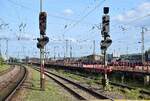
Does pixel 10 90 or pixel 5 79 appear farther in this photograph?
pixel 5 79

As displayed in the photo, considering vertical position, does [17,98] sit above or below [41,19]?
below

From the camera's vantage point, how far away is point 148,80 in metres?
40.7

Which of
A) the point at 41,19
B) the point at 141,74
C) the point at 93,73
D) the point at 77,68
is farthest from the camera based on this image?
the point at 77,68

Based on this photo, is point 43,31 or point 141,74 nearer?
point 43,31

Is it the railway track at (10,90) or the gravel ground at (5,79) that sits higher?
the gravel ground at (5,79)

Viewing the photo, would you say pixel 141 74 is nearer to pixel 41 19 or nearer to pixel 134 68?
pixel 134 68

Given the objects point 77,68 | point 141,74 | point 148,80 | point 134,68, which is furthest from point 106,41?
point 77,68

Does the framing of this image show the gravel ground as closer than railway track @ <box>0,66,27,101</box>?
No

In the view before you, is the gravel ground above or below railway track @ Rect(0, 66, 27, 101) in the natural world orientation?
above

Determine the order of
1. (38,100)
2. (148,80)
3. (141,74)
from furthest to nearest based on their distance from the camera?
(141,74)
(148,80)
(38,100)

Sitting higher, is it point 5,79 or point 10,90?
point 5,79

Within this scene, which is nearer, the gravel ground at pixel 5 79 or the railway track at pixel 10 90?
the railway track at pixel 10 90

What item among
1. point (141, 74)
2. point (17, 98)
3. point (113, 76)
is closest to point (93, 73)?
point (113, 76)

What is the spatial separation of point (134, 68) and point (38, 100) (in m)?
32.3
